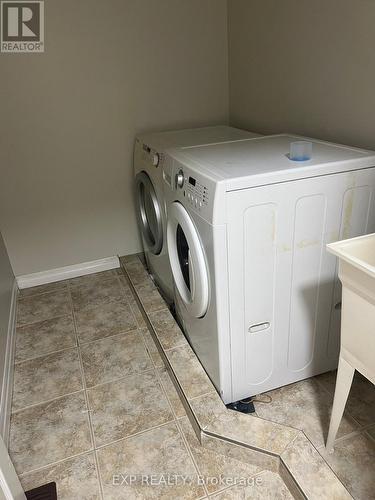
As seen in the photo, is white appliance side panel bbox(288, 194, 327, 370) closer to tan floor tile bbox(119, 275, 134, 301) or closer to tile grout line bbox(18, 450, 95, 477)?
tile grout line bbox(18, 450, 95, 477)

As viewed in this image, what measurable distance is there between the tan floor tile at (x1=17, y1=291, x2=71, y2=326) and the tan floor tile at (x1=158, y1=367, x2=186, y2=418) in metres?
0.83

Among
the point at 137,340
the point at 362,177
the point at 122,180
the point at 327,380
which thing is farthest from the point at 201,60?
the point at 327,380

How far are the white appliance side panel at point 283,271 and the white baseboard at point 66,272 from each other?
1.51 metres

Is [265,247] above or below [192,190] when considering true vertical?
below

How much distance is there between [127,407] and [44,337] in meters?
0.74

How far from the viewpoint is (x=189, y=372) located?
1649 mm

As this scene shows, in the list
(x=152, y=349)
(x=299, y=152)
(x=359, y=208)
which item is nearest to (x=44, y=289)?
(x=152, y=349)

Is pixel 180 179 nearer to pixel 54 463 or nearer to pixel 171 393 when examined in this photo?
pixel 171 393

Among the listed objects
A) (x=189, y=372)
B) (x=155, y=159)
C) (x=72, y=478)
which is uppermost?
(x=155, y=159)

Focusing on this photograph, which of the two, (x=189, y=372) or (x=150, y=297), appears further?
(x=150, y=297)

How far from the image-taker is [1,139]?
225 cm

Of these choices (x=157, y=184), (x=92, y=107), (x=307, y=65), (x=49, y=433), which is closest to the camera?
(x=49, y=433)

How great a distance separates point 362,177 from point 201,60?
1572 millimetres

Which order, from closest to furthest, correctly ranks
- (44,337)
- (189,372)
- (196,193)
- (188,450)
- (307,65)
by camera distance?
(196,193) → (188,450) → (189,372) → (307,65) → (44,337)
